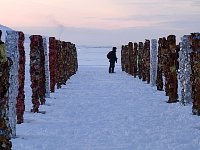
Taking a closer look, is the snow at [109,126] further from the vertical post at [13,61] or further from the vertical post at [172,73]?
the vertical post at [13,61]

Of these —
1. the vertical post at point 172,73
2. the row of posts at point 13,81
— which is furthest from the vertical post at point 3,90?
the vertical post at point 172,73

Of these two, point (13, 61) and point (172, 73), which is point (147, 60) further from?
point (13, 61)

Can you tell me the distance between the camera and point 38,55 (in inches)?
443

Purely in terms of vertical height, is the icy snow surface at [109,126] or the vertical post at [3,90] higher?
the vertical post at [3,90]

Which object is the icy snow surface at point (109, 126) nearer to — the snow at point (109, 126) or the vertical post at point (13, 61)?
the snow at point (109, 126)

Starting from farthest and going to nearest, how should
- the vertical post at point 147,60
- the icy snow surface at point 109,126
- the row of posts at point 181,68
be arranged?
the vertical post at point 147,60, the row of posts at point 181,68, the icy snow surface at point 109,126

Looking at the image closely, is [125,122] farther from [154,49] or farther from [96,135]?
[154,49]

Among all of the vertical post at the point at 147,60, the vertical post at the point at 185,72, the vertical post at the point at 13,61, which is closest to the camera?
the vertical post at the point at 13,61

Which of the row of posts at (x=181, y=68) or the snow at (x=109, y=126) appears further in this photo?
the row of posts at (x=181, y=68)

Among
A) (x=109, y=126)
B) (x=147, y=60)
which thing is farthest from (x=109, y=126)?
(x=147, y=60)

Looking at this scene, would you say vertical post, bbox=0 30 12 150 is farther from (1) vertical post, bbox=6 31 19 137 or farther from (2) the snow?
(1) vertical post, bbox=6 31 19 137

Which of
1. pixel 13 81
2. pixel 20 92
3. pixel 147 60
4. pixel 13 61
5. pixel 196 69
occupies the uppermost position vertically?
pixel 147 60

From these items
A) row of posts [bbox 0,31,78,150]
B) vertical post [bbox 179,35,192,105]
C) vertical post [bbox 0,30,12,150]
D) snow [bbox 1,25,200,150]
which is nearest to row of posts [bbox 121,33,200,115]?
vertical post [bbox 179,35,192,105]

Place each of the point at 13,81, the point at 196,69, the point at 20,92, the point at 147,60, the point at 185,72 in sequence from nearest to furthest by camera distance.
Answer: the point at 13,81
the point at 20,92
the point at 196,69
the point at 185,72
the point at 147,60
